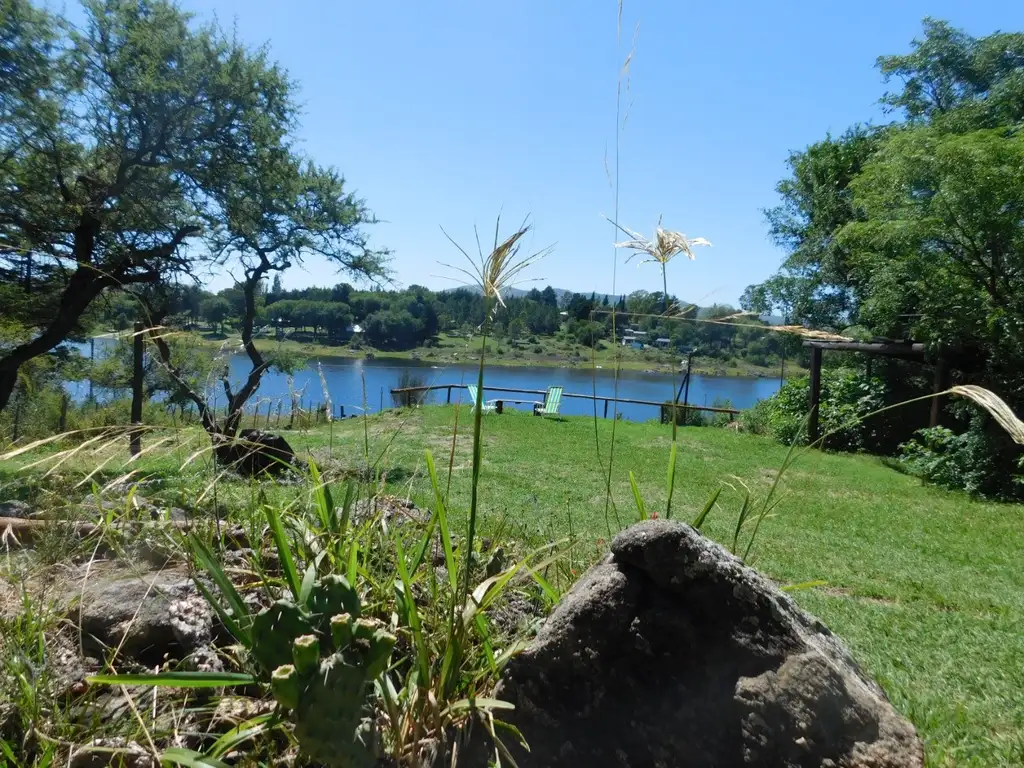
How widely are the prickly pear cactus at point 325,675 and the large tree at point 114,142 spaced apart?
31.6 ft

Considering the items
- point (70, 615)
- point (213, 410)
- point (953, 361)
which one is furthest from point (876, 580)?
point (953, 361)

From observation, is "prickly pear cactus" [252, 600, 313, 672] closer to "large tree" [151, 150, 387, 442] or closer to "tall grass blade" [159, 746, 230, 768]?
"tall grass blade" [159, 746, 230, 768]

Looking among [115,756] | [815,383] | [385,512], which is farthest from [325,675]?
[815,383]

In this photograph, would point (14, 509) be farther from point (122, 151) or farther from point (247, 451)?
point (122, 151)

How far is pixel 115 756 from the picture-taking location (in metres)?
1.77

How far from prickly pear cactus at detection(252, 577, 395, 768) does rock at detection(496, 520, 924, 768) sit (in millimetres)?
395

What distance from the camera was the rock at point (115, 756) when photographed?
170cm

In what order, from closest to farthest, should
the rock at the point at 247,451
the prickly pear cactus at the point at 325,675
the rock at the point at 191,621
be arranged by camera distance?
the prickly pear cactus at the point at 325,675
the rock at the point at 191,621
the rock at the point at 247,451

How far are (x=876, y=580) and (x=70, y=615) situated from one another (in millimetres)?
5175

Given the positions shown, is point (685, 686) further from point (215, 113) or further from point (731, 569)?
point (215, 113)

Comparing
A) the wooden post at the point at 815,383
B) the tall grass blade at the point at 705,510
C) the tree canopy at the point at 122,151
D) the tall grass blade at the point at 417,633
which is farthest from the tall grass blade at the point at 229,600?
the wooden post at the point at 815,383

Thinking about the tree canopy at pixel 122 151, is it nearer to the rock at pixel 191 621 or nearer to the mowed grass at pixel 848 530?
the mowed grass at pixel 848 530

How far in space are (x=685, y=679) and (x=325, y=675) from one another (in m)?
0.89

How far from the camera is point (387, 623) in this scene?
7.07 ft
